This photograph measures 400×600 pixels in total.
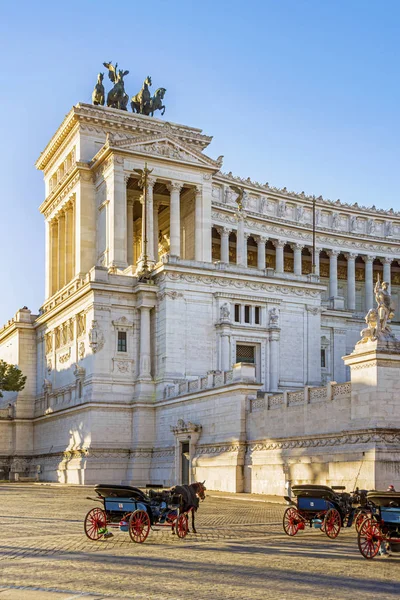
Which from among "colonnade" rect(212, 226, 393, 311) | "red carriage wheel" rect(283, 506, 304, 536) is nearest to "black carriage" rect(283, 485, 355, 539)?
"red carriage wheel" rect(283, 506, 304, 536)

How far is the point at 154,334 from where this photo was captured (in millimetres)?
65375

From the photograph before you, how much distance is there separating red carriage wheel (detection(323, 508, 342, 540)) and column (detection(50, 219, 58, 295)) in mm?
71080

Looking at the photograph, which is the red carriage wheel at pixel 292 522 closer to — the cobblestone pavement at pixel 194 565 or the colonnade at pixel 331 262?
the cobblestone pavement at pixel 194 565

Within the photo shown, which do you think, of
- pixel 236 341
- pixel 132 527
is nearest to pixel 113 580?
pixel 132 527

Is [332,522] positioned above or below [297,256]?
below

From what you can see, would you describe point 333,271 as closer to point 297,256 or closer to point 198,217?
point 297,256

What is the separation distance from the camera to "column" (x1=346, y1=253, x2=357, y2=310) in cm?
10619

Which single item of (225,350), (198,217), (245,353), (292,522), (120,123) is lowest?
(292,522)

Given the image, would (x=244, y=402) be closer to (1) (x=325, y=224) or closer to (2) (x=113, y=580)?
(2) (x=113, y=580)

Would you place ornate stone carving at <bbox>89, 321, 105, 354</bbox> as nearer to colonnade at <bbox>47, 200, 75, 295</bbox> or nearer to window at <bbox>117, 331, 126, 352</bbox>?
window at <bbox>117, 331, 126, 352</bbox>

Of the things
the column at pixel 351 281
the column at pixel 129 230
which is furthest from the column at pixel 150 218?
the column at pixel 351 281

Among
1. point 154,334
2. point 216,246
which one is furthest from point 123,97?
point 154,334

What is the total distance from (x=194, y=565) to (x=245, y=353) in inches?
1902

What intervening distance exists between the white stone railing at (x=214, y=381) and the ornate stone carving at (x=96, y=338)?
5958mm
